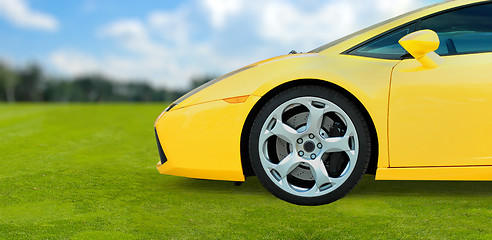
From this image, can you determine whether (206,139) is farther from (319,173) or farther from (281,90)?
(319,173)

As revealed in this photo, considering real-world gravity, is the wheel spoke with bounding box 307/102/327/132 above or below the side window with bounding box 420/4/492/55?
below

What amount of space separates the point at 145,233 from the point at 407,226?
4.92 feet

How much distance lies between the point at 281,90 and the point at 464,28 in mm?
1370

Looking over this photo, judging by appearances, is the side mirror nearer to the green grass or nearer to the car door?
the car door

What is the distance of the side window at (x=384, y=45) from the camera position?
3410 millimetres

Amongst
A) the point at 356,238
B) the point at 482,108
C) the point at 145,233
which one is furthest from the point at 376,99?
the point at 145,233

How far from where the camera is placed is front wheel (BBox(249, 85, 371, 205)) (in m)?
3.31

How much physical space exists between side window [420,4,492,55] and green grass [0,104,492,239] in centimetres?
107

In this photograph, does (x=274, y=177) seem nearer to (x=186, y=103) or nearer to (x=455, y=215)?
(x=186, y=103)

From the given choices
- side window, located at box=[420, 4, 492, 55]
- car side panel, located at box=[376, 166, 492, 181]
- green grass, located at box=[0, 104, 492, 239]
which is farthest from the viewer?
side window, located at box=[420, 4, 492, 55]

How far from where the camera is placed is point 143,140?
744 centimetres

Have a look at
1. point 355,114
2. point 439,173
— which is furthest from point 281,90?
point 439,173

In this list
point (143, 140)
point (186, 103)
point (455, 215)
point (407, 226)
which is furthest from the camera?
point (143, 140)

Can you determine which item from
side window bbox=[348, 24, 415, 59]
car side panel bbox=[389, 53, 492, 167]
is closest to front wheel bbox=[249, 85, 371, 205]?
car side panel bbox=[389, 53, 492, 167]
